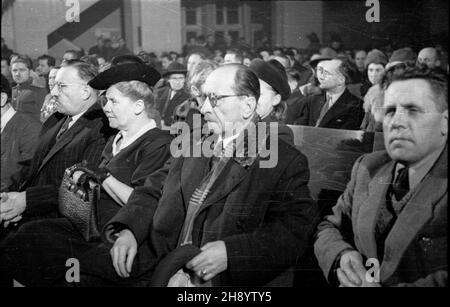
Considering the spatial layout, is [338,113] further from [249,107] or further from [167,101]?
[167,101]

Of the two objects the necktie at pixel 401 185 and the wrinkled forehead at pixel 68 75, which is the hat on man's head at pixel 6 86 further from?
the necktie at pixel 401 185

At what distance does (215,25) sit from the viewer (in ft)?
13.5

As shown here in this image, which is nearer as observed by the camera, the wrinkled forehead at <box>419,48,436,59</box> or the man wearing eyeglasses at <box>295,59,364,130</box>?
the wrinkled forehead at <box>419,48,436,59</box>

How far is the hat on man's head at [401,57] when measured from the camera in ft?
12.8

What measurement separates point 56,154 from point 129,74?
72 centimetres

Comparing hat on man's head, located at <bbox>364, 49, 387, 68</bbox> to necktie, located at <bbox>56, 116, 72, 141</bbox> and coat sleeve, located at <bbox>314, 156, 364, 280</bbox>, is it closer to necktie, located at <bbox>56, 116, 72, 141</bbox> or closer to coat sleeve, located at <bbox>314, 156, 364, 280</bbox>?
coat sleeve, located at <bbox>314, 156, 364, 280</bbox>

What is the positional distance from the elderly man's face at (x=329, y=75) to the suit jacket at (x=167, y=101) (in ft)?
2.75

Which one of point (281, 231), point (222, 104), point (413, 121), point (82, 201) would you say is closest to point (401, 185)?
point (413, 121)

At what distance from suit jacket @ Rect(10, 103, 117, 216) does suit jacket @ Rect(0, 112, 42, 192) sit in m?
0.05

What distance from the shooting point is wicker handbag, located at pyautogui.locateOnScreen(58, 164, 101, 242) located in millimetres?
4195

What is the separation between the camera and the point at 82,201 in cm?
421

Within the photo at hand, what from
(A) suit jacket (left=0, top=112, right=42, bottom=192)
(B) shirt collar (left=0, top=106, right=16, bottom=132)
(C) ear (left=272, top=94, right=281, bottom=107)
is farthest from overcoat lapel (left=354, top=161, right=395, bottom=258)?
(B) shirt collar (left=0, top=106, right=16, bottom=132)
